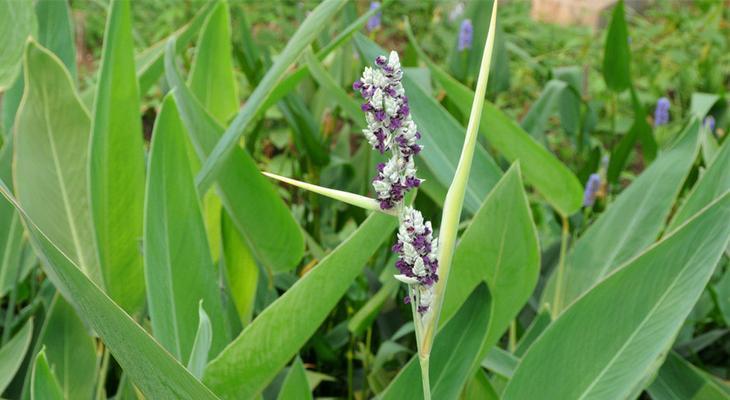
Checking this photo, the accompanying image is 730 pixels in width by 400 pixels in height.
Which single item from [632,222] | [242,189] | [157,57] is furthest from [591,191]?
[157,57]

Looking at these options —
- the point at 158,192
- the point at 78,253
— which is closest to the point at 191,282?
the point at 158,192

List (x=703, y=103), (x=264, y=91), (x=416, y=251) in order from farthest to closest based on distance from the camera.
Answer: (x=703, y=103) < (x=264, y=91) < (x=416, y=251)

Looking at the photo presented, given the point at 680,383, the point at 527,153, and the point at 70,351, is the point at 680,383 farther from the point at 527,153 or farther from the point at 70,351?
the point at 70,351

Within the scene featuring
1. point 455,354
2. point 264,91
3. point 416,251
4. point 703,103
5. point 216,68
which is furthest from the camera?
point 703,103

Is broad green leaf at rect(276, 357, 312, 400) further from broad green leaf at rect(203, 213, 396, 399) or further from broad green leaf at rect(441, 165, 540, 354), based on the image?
broad green leaf at rect(441, 165, 540, 354)

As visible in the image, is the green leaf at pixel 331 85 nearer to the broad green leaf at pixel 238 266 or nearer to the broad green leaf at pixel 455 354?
the broad green leaf at pixel 238 266

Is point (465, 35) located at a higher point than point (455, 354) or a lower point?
higher

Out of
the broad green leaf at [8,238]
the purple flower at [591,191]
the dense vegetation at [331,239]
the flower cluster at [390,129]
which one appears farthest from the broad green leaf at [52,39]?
the flower cluster at [390,129]
